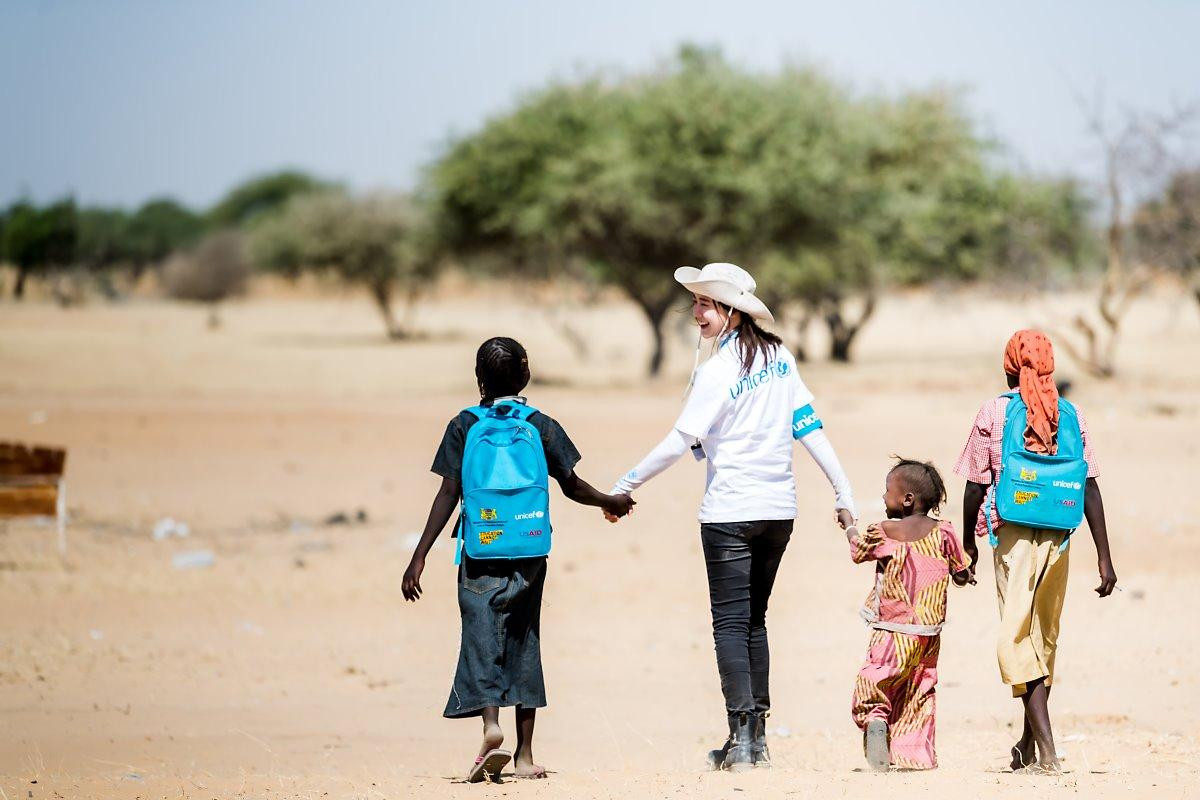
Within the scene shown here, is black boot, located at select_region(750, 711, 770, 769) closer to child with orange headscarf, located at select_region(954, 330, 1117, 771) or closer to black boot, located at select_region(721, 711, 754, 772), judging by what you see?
black boot, located at select_region(721, 711, 754, 772)

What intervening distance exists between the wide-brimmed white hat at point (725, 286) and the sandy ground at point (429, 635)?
1.73m

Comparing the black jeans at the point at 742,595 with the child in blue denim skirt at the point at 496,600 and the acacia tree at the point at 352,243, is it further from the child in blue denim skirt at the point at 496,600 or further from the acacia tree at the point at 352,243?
the acacia tree at the point at 352,243

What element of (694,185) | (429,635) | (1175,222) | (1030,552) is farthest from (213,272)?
(1030,552)

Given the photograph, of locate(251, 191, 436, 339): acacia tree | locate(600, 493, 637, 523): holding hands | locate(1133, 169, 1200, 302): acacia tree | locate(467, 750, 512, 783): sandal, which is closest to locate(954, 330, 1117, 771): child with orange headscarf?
locate(600, 493, 637, 523): holding hands

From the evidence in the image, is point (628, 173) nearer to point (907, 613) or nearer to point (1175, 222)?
point (1175, 222)

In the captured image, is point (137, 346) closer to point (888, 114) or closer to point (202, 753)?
point (888, 114)

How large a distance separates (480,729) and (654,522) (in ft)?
20.7

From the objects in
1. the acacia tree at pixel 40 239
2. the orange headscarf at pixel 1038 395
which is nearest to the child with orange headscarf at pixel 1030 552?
the orange headscarf at pixel 1038 395

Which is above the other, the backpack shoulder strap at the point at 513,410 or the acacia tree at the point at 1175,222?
the acacia tree at the point at 1175,222

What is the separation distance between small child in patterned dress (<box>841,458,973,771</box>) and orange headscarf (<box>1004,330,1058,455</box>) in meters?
0.39

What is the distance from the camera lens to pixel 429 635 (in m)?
9.73

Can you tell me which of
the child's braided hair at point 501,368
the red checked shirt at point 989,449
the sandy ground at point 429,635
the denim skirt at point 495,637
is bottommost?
the sandy ground at point 429,635

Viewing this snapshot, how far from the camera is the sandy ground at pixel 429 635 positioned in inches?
248

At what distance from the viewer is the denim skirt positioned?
5539 millimetres
